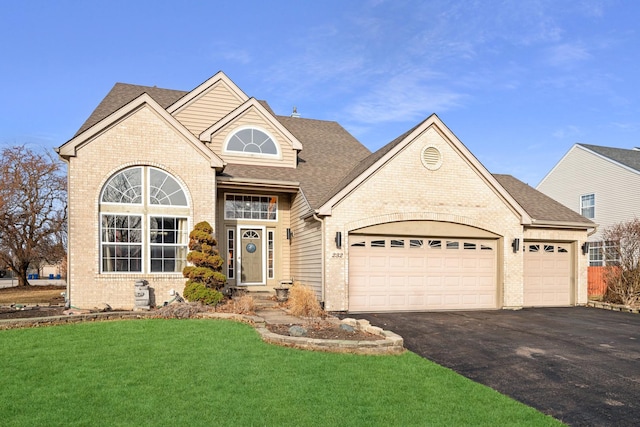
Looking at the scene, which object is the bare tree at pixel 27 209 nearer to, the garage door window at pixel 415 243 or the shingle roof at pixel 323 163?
the shingle roof at pixel 323 163

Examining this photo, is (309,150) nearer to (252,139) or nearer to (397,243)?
(252,139)

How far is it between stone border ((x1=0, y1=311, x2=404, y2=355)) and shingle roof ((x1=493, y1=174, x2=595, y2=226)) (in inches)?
384

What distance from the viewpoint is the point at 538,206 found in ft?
59.2

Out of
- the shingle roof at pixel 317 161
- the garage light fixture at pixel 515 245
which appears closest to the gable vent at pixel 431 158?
the shingle roof at pixel 317 161

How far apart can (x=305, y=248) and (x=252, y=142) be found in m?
4.76

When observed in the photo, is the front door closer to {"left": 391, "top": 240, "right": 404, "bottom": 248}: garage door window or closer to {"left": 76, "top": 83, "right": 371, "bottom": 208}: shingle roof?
{"left": 76, "top": 83, "right": 371, "bottom": 208}: shingle roof

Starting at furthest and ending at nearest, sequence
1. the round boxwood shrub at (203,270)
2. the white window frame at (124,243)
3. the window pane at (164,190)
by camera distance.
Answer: the window pane at (164,190), the white window frame at (124,243), the round boxwood shrub at (203,270)

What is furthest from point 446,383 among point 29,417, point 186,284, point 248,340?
point 186,284

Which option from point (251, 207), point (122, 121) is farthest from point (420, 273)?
point (122, 121)

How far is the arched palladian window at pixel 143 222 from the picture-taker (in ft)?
44.7

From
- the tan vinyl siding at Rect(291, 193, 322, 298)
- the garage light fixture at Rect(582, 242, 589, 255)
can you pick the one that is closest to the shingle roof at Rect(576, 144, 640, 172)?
the garage light fixture at Rect(582, 242, 589, 255)

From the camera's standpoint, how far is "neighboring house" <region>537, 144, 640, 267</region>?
24406mm

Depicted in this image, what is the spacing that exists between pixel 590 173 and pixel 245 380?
2679cm

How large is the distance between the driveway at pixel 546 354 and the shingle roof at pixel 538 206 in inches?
148
